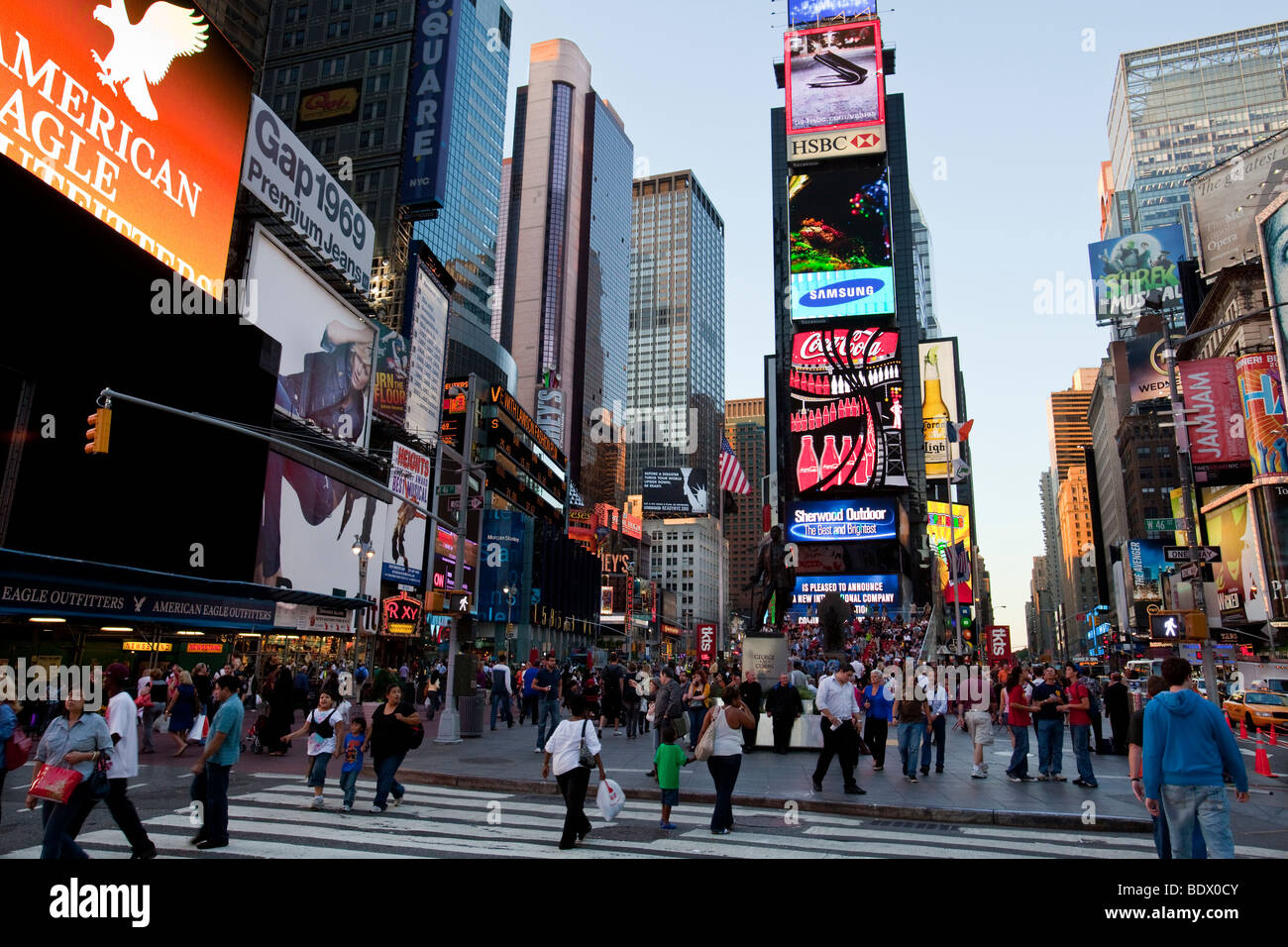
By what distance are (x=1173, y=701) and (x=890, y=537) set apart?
70080mm

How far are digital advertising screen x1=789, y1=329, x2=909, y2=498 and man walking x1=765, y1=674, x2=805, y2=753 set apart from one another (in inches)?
2335

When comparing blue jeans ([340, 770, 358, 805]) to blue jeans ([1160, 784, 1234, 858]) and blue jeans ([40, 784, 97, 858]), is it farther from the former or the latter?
blue jeans ([1160, 784, 1234, 858])

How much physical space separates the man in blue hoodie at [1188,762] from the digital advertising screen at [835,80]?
93.8 meters

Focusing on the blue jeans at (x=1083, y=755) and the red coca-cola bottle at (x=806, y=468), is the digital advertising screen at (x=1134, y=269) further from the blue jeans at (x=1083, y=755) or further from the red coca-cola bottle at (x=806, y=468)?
the blue jeans at (x=1083, y=755)

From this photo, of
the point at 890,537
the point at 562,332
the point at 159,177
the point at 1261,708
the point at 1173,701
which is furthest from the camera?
the point at 562,332

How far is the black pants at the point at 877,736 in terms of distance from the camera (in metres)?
15.8

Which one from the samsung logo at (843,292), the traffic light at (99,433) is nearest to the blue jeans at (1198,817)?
the traffic light at (99,433)

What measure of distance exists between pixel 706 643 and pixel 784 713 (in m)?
18.2

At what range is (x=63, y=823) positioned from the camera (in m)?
6.82

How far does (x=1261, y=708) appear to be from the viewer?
25.2 m

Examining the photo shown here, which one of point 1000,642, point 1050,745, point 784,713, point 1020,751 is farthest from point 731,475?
point 1020,751
